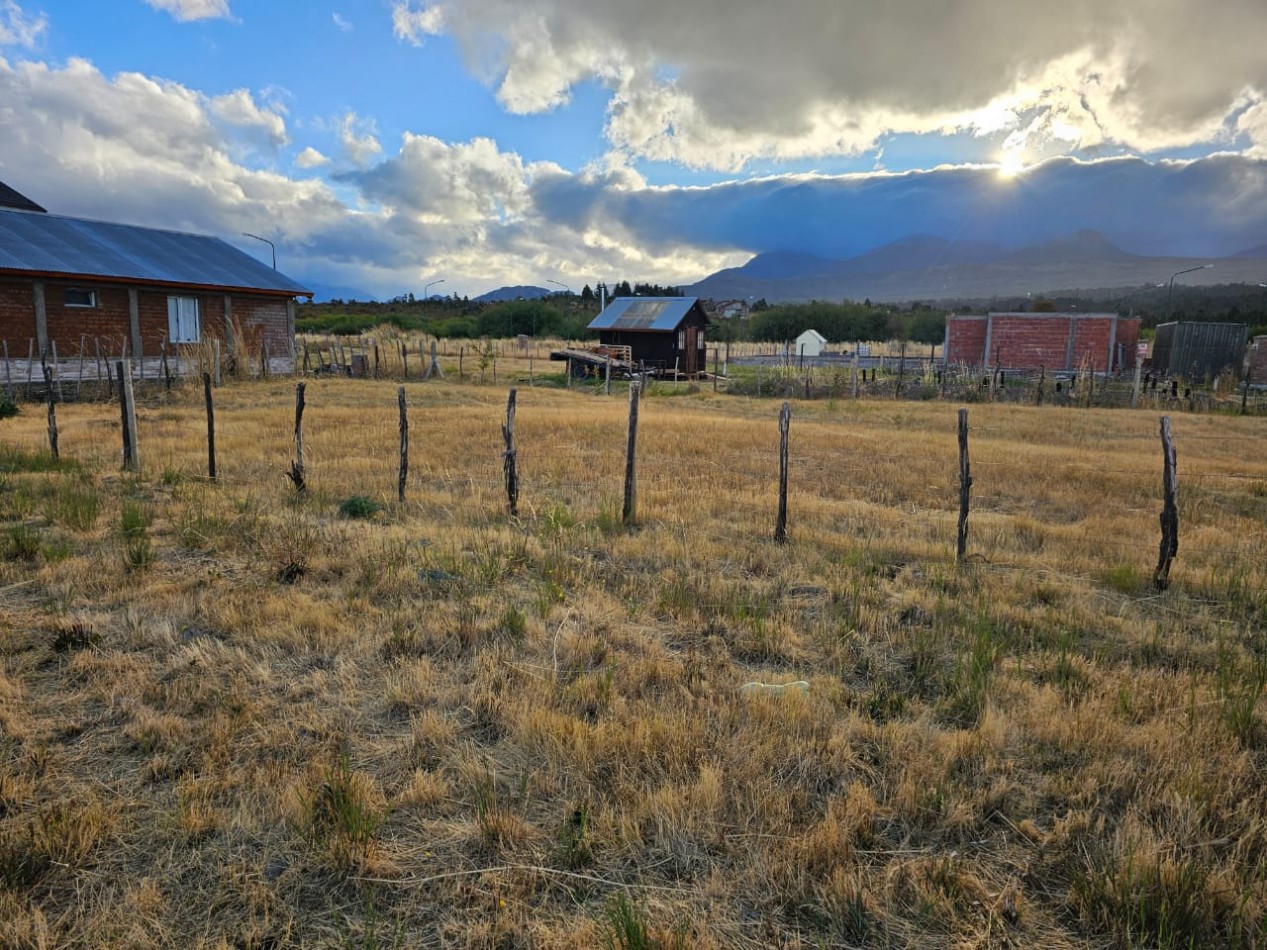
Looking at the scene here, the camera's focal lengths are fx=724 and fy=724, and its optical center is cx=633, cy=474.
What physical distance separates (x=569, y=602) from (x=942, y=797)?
3319 mm

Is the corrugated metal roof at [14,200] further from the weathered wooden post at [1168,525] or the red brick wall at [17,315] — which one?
the weathered wooden post at [1168,525]

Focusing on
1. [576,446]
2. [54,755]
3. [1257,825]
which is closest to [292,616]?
[54,755]

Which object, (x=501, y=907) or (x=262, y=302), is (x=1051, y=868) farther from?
(x=262, y=302)

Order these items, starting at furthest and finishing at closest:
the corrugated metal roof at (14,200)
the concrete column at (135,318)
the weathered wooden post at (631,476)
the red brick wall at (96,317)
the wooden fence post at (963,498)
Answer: the corrugated metal roof at (14,200), the concrete column at (135,318), the red brick wall at (96,317), the weathered wooden post at (631,476), the wooden fence post at (963,498)

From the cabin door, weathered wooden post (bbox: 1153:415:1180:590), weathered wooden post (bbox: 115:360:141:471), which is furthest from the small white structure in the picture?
weathered wooden post (bbox: 1153:415:1180:590)

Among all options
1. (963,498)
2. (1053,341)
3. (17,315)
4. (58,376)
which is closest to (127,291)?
(17,315)

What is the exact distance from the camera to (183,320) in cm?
2609

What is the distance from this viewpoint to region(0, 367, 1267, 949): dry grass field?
113 inches

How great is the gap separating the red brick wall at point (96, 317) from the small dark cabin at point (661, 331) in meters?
19.3

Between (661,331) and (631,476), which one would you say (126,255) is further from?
(631,476)

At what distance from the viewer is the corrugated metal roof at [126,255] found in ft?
73.0

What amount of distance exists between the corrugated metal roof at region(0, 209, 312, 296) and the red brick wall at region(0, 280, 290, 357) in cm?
66

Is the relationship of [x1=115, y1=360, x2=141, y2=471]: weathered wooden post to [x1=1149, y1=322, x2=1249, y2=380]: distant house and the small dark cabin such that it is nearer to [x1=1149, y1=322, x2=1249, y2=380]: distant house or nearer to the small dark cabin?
the small dark cabin

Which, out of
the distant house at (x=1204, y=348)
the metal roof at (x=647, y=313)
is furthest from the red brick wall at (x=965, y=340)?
the metal roof at (x=647, y=313)
